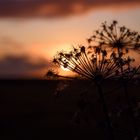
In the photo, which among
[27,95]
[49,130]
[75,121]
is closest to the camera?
[75,121]

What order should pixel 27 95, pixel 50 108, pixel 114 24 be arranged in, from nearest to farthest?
pixel 114 24 < pixel 50 108 < pixel 27 95

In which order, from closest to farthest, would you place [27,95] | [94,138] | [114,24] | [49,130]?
[114,24] → [94,138] → [49,130] → [27,95]

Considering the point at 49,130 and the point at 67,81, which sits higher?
the point at 67,81

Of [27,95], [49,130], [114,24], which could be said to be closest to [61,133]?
[49,130]

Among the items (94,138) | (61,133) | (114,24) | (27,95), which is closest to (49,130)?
(61,133)

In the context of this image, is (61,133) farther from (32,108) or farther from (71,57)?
(71,57)

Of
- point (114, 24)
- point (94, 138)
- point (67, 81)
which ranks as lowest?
point (94, 138)

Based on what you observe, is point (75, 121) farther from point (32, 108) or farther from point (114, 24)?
point (32, 108)

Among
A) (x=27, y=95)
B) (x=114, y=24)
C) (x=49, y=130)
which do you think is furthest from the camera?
(x=27, y=95)

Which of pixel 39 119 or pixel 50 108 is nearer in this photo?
pixel 39 119
